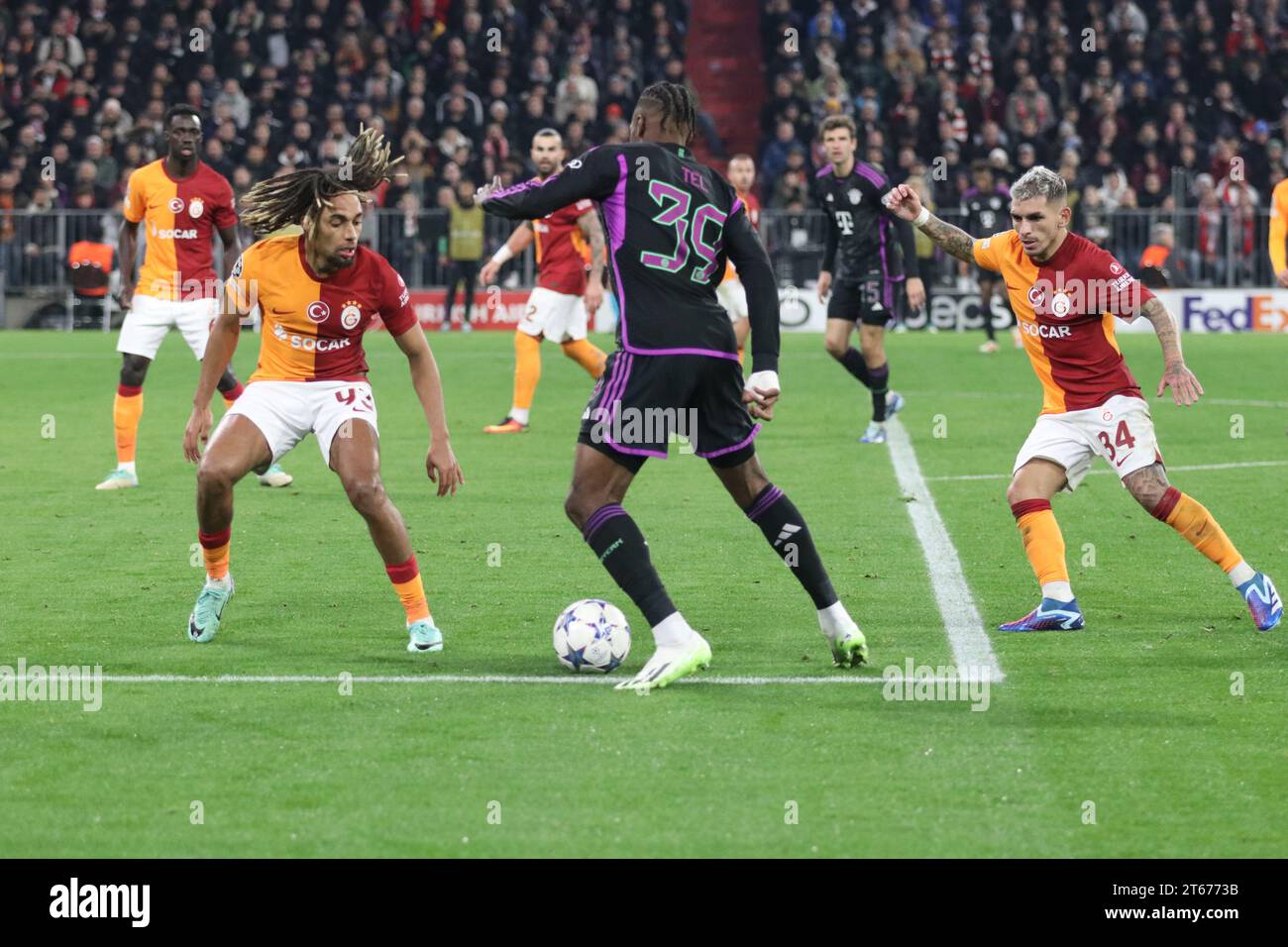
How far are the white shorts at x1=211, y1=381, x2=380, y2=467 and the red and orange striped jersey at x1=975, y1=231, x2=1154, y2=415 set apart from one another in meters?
2.68

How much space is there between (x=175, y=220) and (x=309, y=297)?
5.57 metres

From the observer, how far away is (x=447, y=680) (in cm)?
703

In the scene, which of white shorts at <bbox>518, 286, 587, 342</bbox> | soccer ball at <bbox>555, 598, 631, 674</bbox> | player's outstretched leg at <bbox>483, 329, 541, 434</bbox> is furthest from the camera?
white shorts at <bbox>518, 286, 587, 342</bbox>

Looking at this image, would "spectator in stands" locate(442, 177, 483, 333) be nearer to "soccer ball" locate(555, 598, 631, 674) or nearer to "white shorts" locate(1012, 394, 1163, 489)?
"white shorts" locate(1012, 394, 1163, 489)

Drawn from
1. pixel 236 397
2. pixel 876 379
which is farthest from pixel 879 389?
pixel 236 397

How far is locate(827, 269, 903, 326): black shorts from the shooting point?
15.3 m

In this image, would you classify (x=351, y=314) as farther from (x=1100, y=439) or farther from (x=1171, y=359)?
(x=1171, y=359)

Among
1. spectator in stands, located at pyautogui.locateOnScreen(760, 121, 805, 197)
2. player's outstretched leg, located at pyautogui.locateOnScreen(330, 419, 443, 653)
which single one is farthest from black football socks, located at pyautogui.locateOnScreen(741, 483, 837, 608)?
spectator in stands, located at pyautogui.locateOnScreen(760, 121, 805, 197)

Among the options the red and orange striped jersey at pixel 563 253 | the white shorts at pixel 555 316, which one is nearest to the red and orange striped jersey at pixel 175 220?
the white shorts at pixel 555 316

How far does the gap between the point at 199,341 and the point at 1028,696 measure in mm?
7972

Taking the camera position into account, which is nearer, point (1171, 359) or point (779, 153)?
point (1171, 359)

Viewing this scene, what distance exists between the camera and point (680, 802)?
17.8ft

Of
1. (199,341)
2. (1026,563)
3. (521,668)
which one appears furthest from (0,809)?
(199,341)
